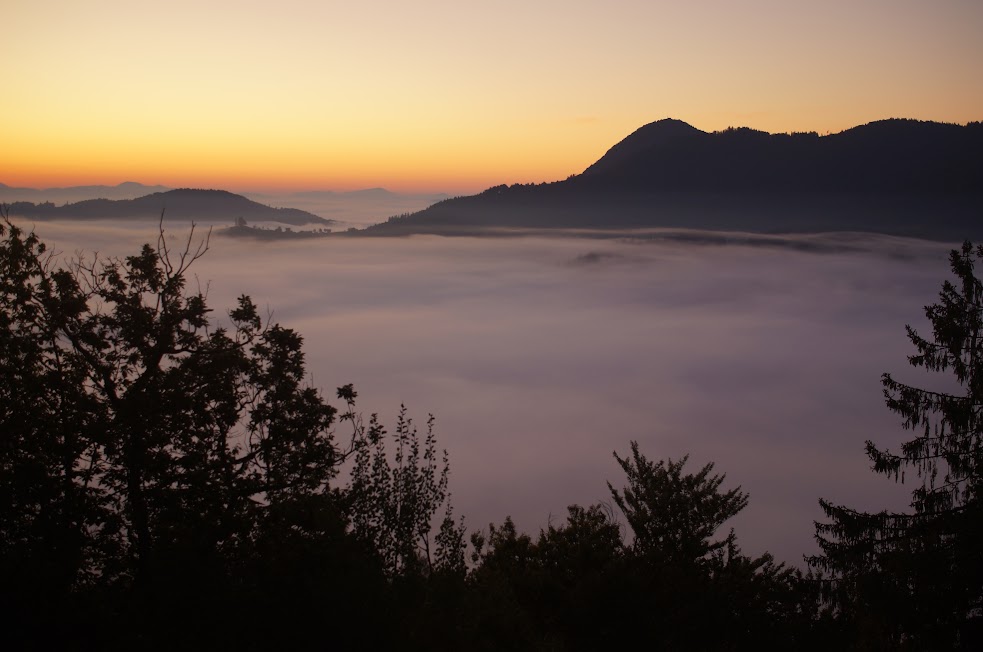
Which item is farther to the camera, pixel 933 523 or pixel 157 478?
pixel 933 523

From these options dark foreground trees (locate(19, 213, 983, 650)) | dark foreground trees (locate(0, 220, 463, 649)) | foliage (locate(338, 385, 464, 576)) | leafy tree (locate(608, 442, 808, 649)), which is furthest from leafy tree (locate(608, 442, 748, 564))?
dark foreground trees (locate(0, 220, 463, 649))

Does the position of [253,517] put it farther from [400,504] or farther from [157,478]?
[400,504]

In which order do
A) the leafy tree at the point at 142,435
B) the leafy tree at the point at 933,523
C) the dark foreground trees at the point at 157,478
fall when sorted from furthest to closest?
the leafy tree at the point at 933,523 < the leafy tree at the point at 142,435 < the dark foreground trees at the point at 157,478

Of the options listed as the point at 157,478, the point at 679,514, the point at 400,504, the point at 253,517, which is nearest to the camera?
the point at 253,517

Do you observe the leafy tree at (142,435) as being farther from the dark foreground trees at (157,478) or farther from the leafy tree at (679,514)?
the leafy tree at (679,514)

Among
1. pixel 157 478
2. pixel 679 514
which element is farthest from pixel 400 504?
pixel 679 514

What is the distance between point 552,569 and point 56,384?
55.8 feet

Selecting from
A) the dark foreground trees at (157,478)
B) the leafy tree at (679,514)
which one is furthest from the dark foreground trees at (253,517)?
the leafy tree at (679,514)

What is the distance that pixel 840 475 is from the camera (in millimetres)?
180500

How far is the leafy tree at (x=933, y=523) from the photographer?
1745cm

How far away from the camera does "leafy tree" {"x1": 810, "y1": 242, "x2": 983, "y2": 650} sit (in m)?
17.5

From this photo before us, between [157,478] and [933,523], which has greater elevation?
[157,478]

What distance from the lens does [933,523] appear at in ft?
63.0

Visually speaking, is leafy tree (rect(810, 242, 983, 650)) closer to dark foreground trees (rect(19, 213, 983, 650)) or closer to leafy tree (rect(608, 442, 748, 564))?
dark foreground trees (rect(19, 213, 983, 650))
